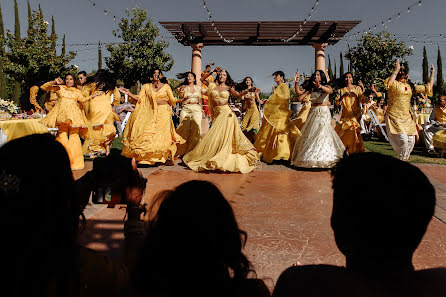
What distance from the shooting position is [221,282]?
974 mm

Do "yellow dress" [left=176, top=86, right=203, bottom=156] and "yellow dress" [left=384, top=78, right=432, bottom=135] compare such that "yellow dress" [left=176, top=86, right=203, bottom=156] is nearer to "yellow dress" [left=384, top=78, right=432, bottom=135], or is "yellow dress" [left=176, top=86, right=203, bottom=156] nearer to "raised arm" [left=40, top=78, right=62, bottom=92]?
"raised arm" [left=40, top=78, right=62, bottom=92]

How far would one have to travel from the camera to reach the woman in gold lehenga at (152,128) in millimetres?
6488

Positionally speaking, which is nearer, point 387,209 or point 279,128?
point 387,209

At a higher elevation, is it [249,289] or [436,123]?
[436,123]

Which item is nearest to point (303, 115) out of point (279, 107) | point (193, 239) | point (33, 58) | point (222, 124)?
point (279, 107)

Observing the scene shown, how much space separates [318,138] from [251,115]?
3.14 m

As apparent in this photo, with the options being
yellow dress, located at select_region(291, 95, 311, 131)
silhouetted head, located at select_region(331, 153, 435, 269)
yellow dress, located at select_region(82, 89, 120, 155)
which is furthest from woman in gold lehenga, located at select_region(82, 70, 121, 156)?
silhouetted head, located at select_region(331, 153, 435, 269)

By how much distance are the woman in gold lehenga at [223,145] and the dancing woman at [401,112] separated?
3.47m

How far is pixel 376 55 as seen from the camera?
16.8 m

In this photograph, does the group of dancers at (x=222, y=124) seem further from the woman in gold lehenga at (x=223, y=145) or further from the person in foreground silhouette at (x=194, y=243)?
the person in foreground silhouette at (x=194, y=243)

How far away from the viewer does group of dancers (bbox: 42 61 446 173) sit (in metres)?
6.27

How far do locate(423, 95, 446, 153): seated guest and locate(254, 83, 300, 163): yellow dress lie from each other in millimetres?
4179

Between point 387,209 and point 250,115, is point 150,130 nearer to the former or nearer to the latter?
point 250,115

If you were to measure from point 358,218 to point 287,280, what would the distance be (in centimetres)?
30
